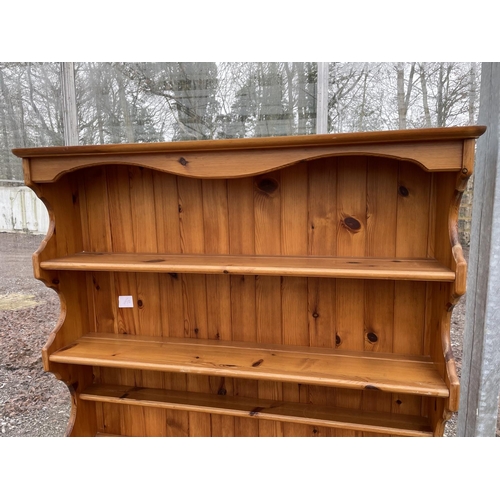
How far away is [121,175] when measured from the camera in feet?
4.56

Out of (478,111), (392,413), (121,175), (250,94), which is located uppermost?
(250,94)

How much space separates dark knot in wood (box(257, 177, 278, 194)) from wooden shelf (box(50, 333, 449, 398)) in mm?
580

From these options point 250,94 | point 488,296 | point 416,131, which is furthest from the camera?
point 250,94

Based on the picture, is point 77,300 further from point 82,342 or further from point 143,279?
point 143,279

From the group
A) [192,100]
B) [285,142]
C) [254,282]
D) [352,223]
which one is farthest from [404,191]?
[192,100]

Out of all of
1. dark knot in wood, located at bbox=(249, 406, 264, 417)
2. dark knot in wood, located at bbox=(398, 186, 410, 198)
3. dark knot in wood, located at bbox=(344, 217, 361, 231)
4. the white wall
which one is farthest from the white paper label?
dark knot in wood, located at bbox=(398, 186, 410, 198)

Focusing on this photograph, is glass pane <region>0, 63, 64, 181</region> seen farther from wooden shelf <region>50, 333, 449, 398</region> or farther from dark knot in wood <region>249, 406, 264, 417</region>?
dark knot in wood <region>249, 406, 264, 417</region>

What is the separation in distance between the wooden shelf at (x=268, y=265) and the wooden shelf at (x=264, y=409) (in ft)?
1.77

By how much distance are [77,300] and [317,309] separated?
0.96 metres

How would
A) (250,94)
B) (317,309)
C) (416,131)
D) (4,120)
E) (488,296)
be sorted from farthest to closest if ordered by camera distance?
(4,120) < (250,94) < (317,309) < (488,296) < (416,131)

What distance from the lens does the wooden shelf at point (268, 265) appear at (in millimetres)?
1047

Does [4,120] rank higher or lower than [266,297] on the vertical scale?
higher

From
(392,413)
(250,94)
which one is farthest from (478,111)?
(392,413)

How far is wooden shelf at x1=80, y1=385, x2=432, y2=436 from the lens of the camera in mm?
1206
